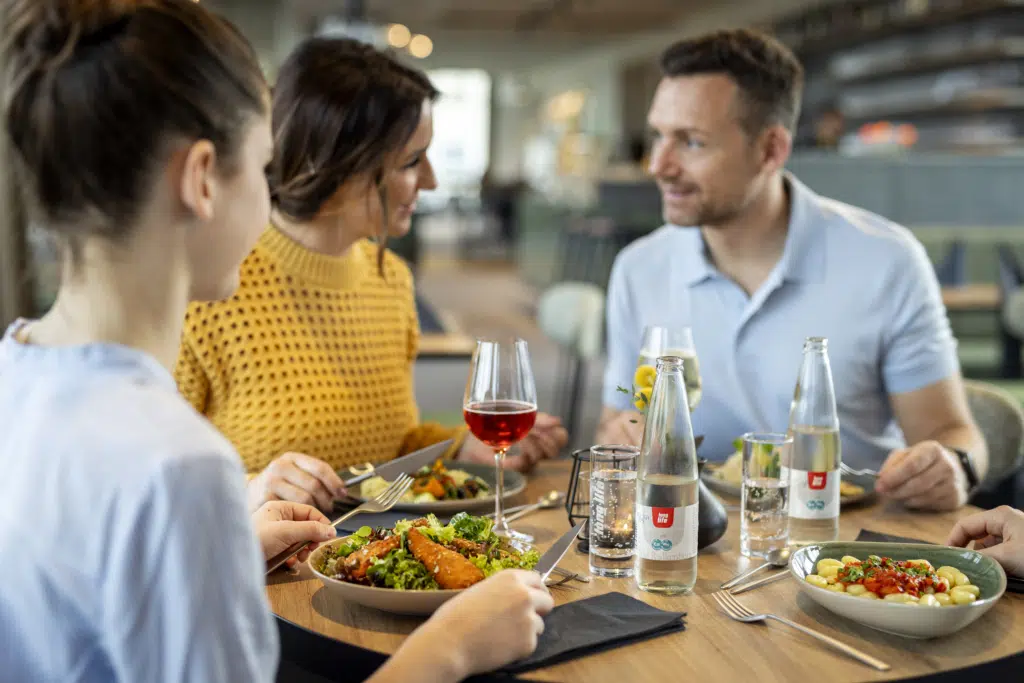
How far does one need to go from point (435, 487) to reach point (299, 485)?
208 mm

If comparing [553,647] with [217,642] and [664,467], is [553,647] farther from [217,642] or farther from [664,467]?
[217,642]

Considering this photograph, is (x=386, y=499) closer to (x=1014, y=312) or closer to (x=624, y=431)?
(x=624, y=431)

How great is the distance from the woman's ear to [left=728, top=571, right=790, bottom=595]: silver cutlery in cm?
77

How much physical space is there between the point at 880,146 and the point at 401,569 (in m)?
6.92

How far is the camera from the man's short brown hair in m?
2.41

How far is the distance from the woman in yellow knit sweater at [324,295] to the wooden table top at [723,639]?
59 cm

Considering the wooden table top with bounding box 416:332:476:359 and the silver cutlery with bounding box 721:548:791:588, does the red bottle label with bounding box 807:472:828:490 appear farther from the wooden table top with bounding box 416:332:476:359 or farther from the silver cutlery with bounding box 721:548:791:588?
the wooden table top with bounding box 416:332:476:359

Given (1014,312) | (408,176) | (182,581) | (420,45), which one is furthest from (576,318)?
(420,45)

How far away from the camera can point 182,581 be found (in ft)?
2.53

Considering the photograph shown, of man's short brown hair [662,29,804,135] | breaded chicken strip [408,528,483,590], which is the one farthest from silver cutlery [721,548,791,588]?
man's short brown hair [662,29,804,135]

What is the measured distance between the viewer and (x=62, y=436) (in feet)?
2.65

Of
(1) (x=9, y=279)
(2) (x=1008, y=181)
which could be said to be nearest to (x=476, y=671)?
(1) (x=9, y=279)

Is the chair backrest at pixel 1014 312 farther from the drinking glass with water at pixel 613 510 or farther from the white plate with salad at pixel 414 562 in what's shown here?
the white plate with salad at pixel 414 562

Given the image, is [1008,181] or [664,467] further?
[1008,181]
